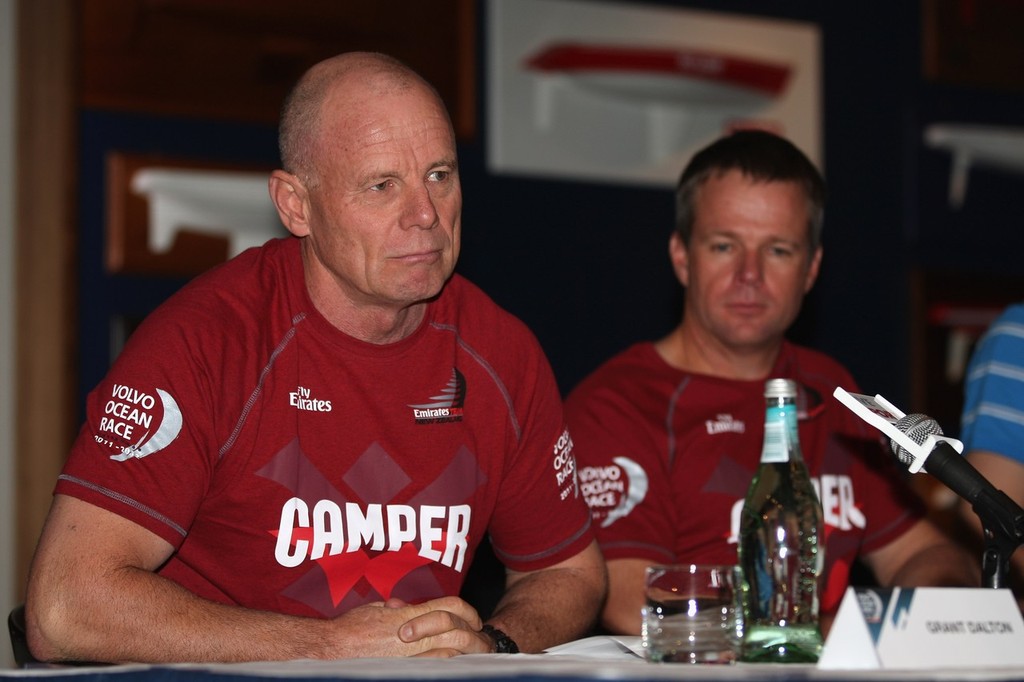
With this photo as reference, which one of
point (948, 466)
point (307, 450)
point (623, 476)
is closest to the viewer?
point (948, 466)

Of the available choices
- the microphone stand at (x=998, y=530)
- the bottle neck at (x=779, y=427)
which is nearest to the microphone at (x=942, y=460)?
the microphone stand at (x=998, y=530)

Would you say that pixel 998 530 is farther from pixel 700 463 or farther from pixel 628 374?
pixel 628 374

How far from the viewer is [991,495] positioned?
1.23 meters

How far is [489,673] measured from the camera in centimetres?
98

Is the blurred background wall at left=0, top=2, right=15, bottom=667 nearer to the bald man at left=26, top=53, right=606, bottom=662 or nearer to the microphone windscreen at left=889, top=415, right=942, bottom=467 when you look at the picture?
the bald man at left=26, top=53, right=606, bottom=662

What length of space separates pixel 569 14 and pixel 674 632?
248 cm

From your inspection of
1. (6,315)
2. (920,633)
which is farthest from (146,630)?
(6,315)

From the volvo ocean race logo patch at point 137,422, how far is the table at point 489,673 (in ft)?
1.22

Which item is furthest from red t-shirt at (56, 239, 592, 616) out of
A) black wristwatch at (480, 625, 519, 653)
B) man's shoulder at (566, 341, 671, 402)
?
man's shoulder at (566, 341, 671, 402)

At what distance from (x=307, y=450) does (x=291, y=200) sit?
0.38 metres

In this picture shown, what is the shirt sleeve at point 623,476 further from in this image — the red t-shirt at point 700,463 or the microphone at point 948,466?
the microphone at point 948,466

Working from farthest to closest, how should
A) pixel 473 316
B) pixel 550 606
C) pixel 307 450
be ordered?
pixel 473 316 → pixel 550 606 → pixel 307 450

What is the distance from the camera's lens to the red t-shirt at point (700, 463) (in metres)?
2.04

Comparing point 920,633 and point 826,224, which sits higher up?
point 826,224
